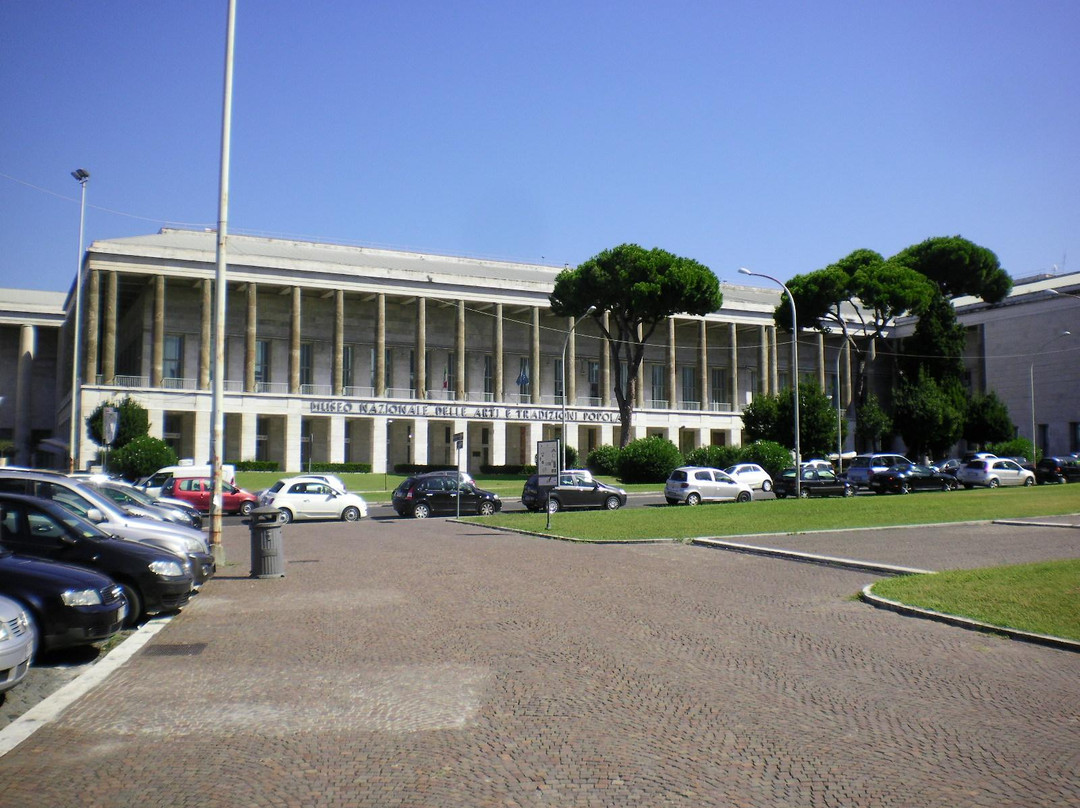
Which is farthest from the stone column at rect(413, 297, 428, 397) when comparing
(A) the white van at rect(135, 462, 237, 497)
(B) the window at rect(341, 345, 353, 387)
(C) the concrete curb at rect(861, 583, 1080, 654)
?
(C) the concrete curb at rect(861, 583, 1080, 654)

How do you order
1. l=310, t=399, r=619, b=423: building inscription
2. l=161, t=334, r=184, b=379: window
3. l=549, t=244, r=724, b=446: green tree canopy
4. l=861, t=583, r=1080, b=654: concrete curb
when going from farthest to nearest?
l=310, t=399, r=619, b=423: building inscription
l=161, t=334, r=184, b=379: window
l=549, t=244, r=724, b=446: green tree canopy
l=861, t=583, r=1080, b=654: concrete curb

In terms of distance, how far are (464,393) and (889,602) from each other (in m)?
62.0

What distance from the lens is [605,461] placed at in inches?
2266

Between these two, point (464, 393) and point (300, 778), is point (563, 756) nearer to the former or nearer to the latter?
point (300, 778)

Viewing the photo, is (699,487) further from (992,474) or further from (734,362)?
(734,362)

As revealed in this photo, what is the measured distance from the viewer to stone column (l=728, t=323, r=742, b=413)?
266ft

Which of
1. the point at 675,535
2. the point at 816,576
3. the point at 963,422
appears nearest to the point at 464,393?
the point at 963,422

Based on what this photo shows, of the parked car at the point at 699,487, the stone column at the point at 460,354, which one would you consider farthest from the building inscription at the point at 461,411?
the parked car at the point at 699,487

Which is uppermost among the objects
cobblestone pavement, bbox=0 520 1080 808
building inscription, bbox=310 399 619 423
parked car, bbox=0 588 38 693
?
building inscription, bbox=310 399 619 423

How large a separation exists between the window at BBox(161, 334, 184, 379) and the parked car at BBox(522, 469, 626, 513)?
A: 126 ft

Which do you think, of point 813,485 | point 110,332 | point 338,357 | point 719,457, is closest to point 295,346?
point 338,357

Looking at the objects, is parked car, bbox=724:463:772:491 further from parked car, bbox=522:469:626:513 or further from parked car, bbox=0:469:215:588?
parked car, bbox=0:469:215:588

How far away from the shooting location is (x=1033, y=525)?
23.5 meters

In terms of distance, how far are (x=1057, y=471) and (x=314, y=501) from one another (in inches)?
1486
